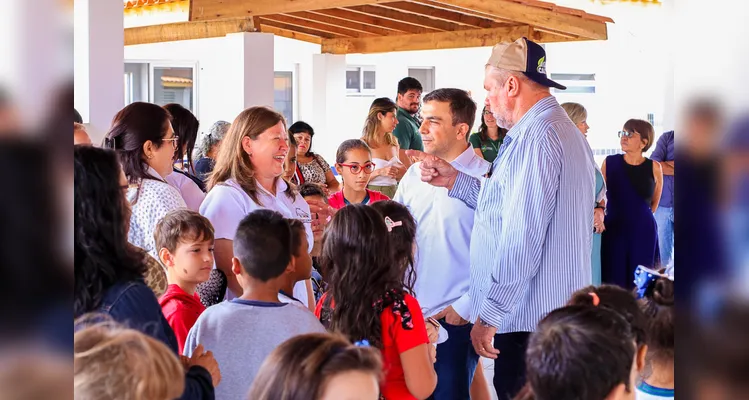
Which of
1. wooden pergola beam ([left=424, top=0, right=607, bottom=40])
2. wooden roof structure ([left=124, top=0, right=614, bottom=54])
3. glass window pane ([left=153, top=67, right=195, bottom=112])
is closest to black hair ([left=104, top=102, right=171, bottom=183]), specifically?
wooden roof structure ([left=124, top=0, right=614, bottom=54])

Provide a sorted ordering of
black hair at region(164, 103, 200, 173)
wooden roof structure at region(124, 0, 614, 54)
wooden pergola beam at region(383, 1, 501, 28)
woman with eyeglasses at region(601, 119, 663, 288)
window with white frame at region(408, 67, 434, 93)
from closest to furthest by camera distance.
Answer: black hair at region(164, 103, 200, 173) < woman with eyeglasses at region(601, 119, 663, 288) < wooden roof structure at region(124, 0, 614, 54) < wooden pergola beam at region(383, 1, 501, 28) < window with white frame at region(408, 67, 434, 93)

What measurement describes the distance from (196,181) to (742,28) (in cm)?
375

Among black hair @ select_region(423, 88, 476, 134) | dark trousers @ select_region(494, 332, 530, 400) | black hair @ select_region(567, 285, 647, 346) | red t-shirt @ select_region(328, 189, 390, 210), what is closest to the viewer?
black hair @ select_region(567, 285, 647, 346)

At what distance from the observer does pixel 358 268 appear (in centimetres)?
261

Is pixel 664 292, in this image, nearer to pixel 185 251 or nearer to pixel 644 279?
pixel 644 279

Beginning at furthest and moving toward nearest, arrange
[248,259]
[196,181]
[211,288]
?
[196,181] → [211,288] → [248,259]

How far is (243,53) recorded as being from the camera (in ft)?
24.4

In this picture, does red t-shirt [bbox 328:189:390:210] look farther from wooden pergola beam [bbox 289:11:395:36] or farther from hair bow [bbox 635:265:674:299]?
wooden pergola beam [bbox 289:11:395:36]

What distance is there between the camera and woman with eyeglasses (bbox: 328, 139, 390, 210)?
473cm

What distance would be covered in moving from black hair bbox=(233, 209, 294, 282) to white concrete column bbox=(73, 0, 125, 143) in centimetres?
309

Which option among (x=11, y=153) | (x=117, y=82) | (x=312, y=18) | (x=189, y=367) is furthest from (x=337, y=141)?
(x=11, y=153)

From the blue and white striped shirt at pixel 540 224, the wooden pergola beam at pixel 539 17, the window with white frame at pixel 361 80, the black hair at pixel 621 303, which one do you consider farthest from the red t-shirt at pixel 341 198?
the window with white frame at pixel 361 80

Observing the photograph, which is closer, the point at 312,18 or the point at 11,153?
the point at 11,153

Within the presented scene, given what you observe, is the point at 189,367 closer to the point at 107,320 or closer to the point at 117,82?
the point at 107,320
